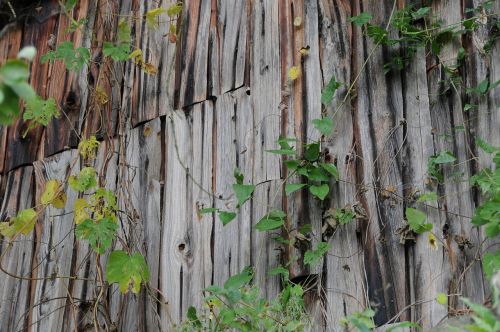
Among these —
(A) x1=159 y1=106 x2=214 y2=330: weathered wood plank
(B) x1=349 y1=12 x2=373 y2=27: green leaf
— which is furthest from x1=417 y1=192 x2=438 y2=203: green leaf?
(A) x1=159 y1=106 x2=214 y2=330: weathered wood plank

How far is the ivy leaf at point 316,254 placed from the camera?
11.0 ft

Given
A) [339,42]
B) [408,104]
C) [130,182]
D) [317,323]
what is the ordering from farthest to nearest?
1. [130,182]
2. [339,42]
3. [408,104]
4. [317,323]

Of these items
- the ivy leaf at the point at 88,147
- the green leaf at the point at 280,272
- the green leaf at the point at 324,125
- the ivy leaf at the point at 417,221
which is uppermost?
the ivy leaf at the point at 88,147

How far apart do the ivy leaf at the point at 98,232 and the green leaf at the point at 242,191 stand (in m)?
0.63

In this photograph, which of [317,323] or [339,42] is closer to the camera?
[317,323]

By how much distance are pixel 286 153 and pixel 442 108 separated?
0.70 m

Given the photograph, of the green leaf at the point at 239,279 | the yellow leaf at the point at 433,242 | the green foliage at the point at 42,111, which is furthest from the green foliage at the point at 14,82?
the green foliage at the point at 42,111

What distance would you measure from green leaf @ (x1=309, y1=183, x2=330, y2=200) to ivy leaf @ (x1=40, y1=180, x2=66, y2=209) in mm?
1380

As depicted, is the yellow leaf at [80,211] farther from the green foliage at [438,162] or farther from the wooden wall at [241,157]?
the green foliage at [438,162]

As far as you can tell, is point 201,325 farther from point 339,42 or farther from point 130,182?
point 339,42

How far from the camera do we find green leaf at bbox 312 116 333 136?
3.48m

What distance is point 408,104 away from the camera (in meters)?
3.54

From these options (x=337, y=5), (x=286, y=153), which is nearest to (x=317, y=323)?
(x=286, y=153)

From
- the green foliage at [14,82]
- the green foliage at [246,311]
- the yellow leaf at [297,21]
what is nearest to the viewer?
the green foliage at [14,82]
